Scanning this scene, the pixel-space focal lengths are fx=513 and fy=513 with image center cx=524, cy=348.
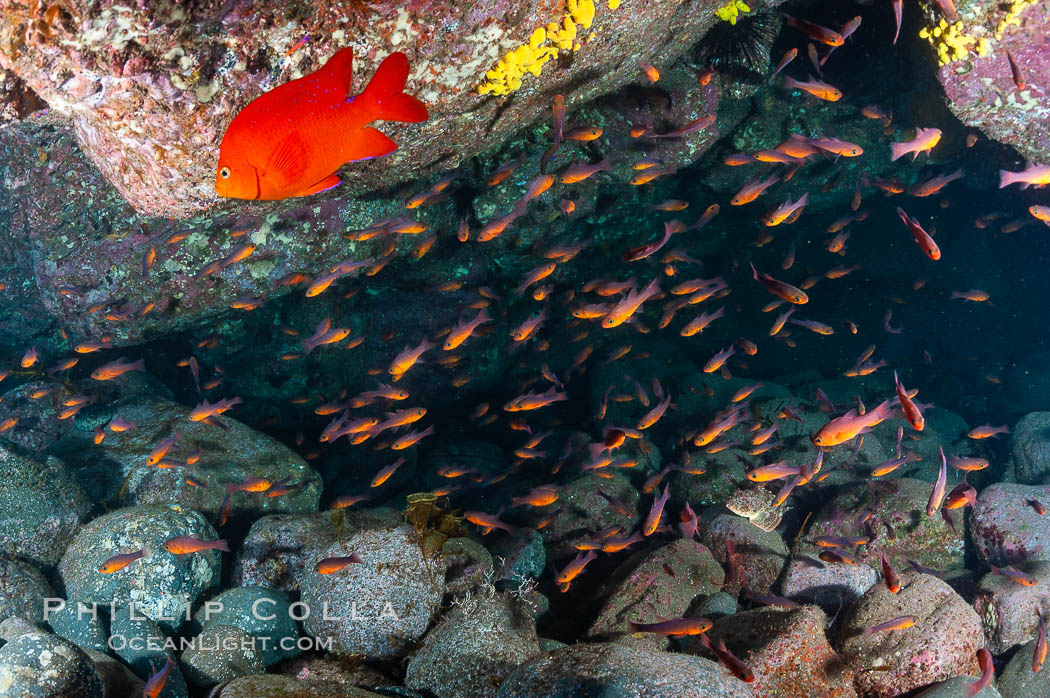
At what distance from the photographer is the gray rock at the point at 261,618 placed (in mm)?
4445

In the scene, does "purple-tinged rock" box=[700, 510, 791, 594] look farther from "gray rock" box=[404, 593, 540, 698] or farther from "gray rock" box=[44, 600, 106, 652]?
"gray rock" box=[44, 600, 106, 652]

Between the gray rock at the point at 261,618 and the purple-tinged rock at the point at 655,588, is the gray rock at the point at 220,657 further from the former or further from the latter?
the purple-tinged rock at the point at 655,588

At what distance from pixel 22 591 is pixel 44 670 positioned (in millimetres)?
2592

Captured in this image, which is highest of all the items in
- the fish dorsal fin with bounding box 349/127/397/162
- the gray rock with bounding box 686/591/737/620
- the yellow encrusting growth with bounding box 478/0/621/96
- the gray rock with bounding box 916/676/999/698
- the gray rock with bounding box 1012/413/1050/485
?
the yellow encrusting growth with bounding box 478/0/621/96

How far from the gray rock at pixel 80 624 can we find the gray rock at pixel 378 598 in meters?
1.86

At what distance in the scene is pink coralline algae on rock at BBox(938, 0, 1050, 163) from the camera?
19.0ft

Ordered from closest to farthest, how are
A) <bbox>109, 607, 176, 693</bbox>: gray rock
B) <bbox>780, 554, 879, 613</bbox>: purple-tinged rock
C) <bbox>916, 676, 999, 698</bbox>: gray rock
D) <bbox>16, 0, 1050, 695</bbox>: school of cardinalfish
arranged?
<bbox>916, 676, 999, 698</bbox>: gray rock, <bbox>109, 607, 176, 693</bbox>: gray rock, <bbox>16, 0, 1050, 695</bbox>: school of cardinalfish, <bbox>780, 554, 879, 613</bbox>: purple-tinged rock

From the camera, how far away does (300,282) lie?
697 cm

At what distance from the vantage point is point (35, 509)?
18.9 feet

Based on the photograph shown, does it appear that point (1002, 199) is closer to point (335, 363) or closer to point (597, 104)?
point (597, 104)

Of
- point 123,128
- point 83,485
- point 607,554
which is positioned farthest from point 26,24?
point 607,554

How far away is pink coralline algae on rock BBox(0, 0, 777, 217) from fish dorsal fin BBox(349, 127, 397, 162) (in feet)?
5.74

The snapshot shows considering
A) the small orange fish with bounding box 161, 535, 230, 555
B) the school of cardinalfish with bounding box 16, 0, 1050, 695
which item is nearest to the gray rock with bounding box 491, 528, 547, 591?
the school of cardinalfish with bounding box 16, 0, 1050, 695

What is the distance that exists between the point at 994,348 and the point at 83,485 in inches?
882
